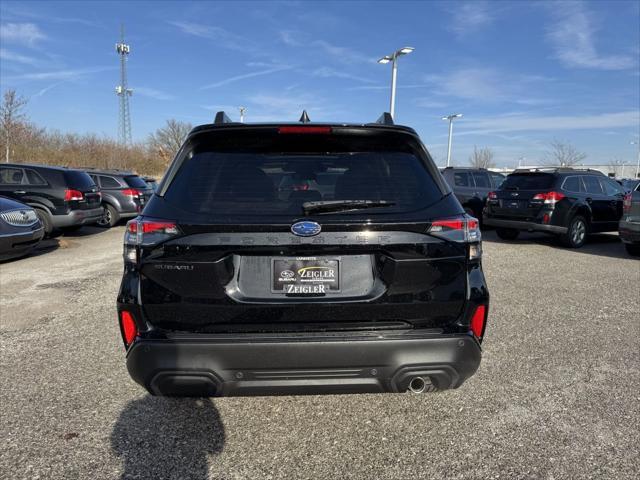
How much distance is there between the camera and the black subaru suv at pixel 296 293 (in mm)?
2182

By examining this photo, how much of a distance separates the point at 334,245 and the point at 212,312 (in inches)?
27.2

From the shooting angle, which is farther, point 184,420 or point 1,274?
point 1,274

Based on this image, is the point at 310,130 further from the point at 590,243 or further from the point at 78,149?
the point at 78,149

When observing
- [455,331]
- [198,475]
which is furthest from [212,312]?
[455,331]

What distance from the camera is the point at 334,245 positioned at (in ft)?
7.20

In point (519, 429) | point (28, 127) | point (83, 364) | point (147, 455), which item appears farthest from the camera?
point (28, 127)

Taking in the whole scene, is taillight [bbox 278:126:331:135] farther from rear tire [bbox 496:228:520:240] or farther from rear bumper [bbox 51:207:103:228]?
rear tire [bbox 496:228:520:240]

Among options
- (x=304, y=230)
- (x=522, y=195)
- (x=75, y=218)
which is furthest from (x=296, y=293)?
(x=75, y=218)

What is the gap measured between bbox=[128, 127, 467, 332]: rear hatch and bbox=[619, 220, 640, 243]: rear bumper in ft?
26.6

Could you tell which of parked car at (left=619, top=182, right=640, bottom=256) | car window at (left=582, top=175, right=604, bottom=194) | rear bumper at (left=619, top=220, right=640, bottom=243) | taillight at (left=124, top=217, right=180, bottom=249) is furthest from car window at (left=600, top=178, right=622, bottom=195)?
taillight at (left=124, top=217, right=180, bottom=249)

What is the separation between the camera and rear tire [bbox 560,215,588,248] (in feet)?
32.7

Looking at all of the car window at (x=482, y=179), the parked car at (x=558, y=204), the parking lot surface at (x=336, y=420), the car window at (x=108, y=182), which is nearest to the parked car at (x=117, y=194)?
the car window at (x=108, y=182)

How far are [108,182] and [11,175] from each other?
3.90 metres

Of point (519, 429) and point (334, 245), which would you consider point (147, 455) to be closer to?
point (334, 245)
